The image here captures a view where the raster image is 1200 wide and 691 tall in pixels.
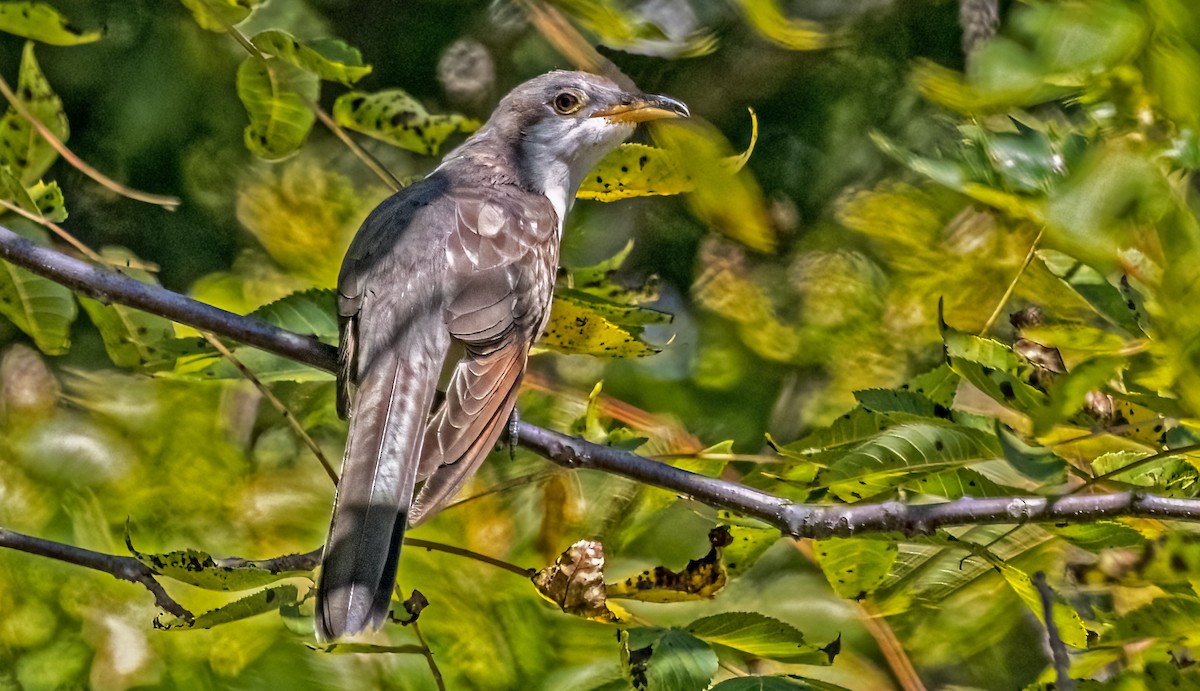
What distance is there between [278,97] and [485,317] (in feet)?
2.57

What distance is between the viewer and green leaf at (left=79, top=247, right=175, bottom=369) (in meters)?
2.69

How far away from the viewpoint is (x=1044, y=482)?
76.5 inches

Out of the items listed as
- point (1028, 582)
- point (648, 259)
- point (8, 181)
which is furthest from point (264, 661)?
point (648, 259)

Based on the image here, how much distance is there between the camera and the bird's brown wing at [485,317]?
→ 9.25 ft

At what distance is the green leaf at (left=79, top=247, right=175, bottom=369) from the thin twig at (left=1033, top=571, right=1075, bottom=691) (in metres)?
1.93

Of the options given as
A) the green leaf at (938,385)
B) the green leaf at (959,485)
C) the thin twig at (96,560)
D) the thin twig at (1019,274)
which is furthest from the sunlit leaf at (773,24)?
the thin twig at (96,560)

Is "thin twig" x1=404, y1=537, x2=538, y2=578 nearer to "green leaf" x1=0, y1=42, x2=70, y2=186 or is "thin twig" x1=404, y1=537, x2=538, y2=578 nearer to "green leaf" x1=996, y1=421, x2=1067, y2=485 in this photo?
"green leaf" x1=996, y1=421, x2=1067, y2=485

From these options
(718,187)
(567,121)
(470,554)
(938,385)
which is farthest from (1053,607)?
(567,121)

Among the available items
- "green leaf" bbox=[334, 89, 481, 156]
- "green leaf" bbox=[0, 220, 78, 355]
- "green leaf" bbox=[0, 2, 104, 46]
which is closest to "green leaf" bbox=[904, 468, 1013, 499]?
"green leaf" bbox=[334, 89, 481, 156]

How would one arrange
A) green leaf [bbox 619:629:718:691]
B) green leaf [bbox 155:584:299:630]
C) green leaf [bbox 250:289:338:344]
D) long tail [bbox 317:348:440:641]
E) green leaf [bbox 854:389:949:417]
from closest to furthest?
green leaf [bbox 619:629:718:691] < green leaf [bbox 854:389:949:417] < green leaf [bbox 155:584:299:630] < long tail [bbox 317:348:440:641] < green leaf [bbox 250:289:338:344]

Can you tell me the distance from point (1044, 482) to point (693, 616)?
1415mm

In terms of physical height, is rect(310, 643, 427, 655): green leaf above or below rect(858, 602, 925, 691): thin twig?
above

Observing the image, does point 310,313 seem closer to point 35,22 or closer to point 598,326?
point 598,326

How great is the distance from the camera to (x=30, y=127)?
2.97 m
